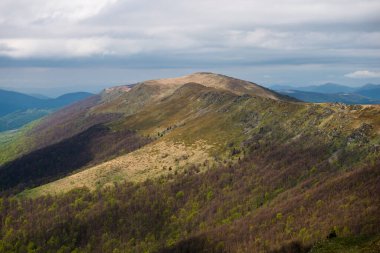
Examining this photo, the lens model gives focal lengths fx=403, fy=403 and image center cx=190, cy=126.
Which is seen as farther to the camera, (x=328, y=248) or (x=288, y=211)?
(x=288, y=211)

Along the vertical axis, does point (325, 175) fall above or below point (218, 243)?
above

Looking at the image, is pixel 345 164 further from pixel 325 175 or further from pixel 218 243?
pixel 218 243

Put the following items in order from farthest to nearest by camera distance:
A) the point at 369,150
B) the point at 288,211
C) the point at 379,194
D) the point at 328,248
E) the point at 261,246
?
1. the point at 369,150
2. the point at 288,211
3. the point at 261,246
4. the point at 379,194
5. the point at 328,248

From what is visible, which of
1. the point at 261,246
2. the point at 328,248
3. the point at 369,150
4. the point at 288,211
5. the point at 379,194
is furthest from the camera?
the point at 369,150

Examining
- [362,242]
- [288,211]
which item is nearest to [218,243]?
[288,211]

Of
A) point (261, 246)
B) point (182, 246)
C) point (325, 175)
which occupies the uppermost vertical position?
point (325, 175)

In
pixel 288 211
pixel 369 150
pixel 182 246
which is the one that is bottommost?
pixel 182 246

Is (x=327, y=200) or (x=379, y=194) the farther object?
(x=327, y=200)

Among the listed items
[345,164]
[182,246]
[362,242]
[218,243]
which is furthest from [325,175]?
[362,242]

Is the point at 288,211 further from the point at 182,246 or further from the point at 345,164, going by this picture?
the point at 182,246
